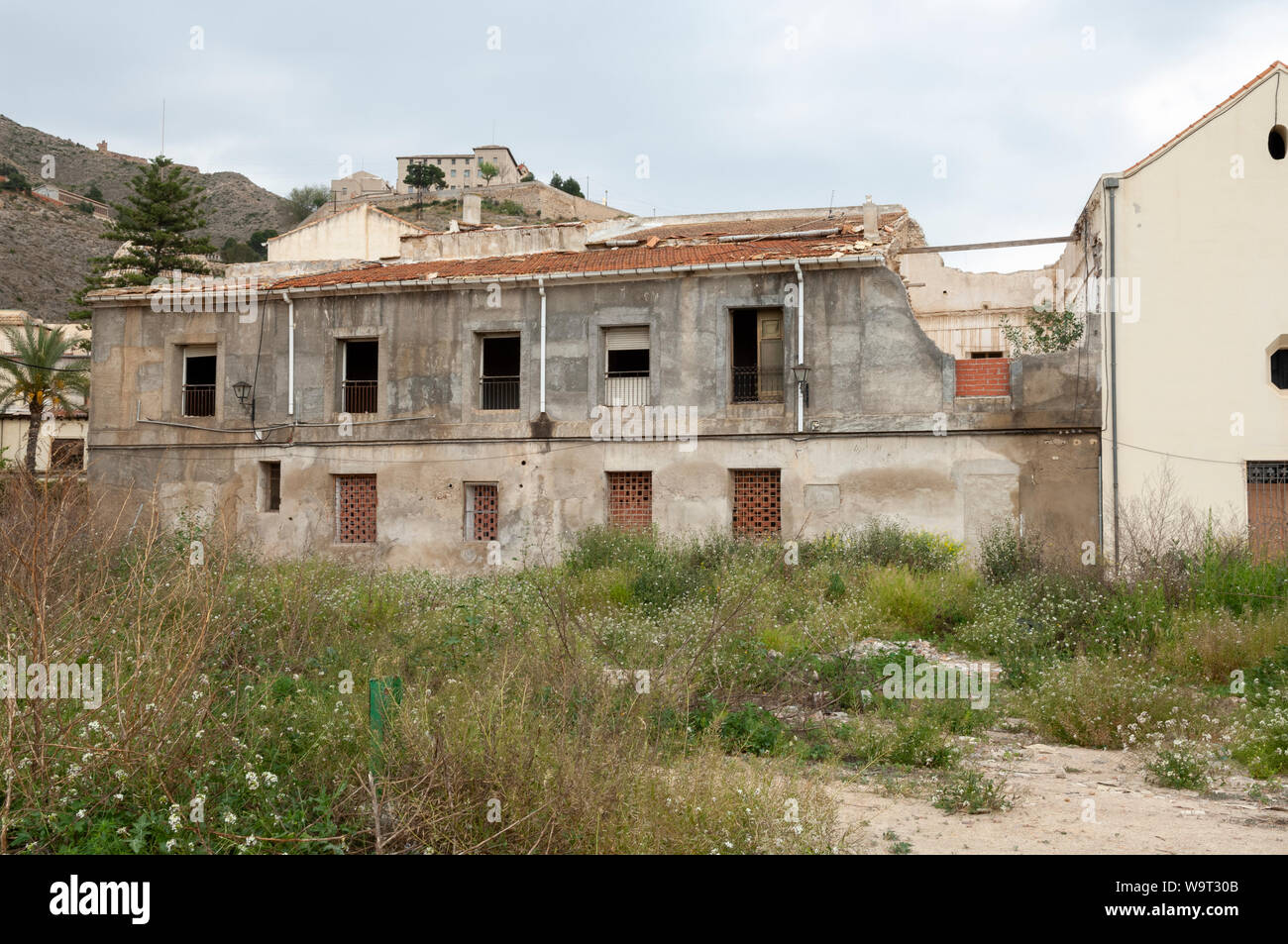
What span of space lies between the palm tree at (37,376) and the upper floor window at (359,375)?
16.5m

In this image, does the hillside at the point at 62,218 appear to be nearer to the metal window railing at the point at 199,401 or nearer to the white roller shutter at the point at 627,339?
the metal window railing at the point at 199,401

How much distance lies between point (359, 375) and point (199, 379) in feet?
13.4

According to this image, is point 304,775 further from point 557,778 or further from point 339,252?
point 339,252

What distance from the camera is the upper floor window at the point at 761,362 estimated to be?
20.8 metres

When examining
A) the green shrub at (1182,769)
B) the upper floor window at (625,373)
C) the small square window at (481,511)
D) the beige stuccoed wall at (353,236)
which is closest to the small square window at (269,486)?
the small square window at (481,511)

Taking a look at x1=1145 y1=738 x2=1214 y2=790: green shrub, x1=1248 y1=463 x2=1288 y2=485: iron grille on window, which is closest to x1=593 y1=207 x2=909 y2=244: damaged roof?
x1=1248 y1=463 x2=1288 y2=485: iron grille on window

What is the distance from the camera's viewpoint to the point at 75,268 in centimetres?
6594

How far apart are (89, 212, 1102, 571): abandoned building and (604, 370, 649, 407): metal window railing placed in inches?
1.6

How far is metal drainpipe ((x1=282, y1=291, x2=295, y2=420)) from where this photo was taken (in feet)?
74.8

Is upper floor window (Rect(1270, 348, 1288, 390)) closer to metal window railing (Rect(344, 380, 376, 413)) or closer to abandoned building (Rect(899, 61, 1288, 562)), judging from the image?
abandoned building (Rect(899, 61, 1288, 562))

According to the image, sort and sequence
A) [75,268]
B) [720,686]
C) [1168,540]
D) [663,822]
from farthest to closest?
[75,268], [1168,540], [720,686], [663,822]

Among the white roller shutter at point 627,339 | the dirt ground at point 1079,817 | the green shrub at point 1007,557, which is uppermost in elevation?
the white roller shutter at point 627,339
